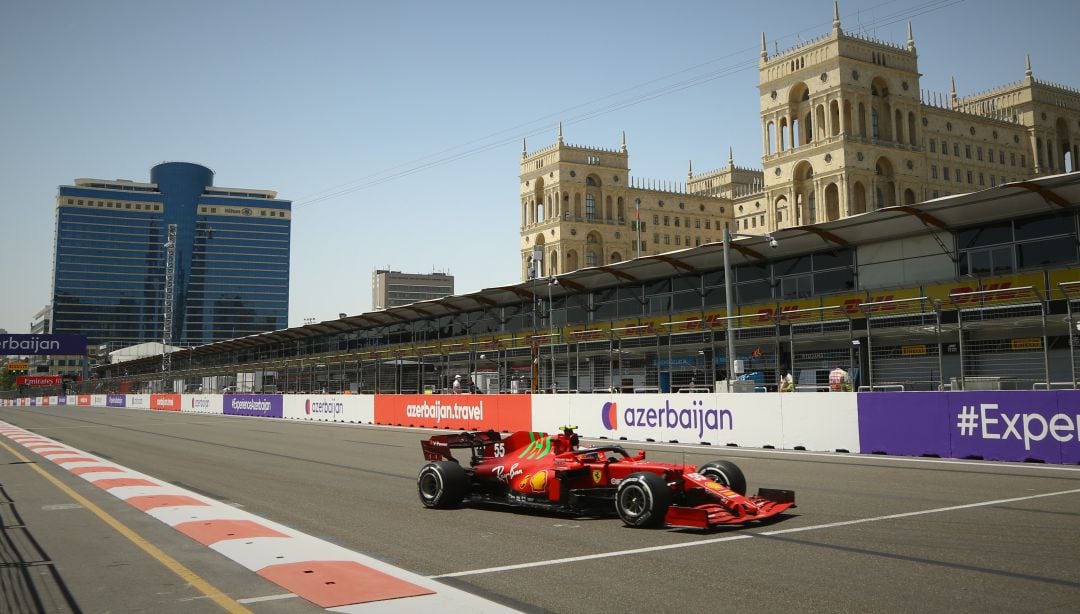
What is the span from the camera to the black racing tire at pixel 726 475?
9.15m

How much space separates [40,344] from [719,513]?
93.9 meters

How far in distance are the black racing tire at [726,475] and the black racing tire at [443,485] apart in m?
3.02

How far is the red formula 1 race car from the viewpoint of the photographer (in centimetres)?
829

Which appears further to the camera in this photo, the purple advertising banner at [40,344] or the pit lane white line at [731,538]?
the purple advertising banner at [40,344]

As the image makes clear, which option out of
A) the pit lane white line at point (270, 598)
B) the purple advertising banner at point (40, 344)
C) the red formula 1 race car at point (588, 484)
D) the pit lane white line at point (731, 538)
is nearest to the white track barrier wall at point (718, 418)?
the pit lane white line at point (731, 538)

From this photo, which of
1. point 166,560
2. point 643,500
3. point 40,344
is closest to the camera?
point 166,560

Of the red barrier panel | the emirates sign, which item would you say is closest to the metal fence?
the red barrier panel

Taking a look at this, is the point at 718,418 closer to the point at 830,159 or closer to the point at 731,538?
the point at 731,538

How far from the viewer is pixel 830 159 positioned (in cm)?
8550

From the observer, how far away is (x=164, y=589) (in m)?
6.18

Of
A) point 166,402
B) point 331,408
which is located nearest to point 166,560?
point 331,408

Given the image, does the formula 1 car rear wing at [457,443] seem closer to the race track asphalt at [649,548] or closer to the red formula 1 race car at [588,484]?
the red formula 1 race car at [588,484]

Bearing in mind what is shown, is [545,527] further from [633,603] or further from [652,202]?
[652,202]

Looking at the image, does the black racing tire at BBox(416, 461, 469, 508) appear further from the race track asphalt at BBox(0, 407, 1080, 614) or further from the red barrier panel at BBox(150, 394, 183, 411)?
the red barrier panel at BBox(150, 394, 183, 411)
